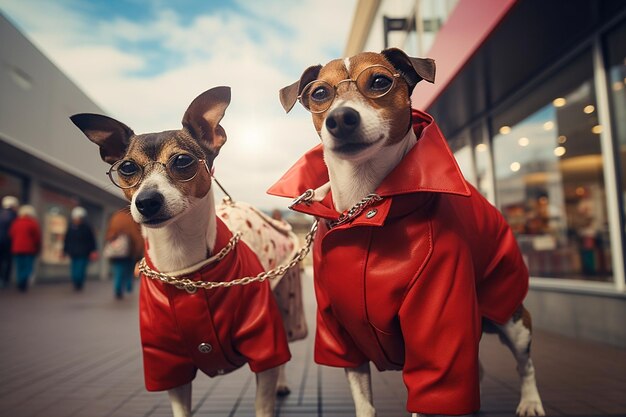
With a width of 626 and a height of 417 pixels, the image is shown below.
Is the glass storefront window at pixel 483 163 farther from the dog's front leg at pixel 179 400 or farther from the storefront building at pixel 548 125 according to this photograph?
the dog's front leg at pixel 179 400

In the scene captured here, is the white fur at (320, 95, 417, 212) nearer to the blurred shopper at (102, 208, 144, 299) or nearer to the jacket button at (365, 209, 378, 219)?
the jacket button at (365, 209, 378, 219)

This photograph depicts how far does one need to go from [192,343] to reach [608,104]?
514cm

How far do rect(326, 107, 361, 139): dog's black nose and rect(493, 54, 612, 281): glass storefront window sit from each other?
16.2 ft

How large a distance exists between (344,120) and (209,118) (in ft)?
2.35

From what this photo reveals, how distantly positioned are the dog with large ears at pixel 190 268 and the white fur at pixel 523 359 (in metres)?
1.20

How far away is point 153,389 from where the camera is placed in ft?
7.09


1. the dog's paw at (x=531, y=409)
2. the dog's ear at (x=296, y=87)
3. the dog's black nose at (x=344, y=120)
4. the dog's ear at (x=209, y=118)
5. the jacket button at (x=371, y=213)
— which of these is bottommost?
the dog's paw at (x=531, y=409)

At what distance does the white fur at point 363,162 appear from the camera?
176cm

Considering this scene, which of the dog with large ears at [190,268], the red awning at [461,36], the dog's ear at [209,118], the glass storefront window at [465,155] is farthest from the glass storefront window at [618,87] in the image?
the dog's ear at [209,118]

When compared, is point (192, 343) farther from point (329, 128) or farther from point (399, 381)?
point (399, 381)

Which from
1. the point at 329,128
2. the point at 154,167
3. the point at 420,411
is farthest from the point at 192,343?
the point at 329,128

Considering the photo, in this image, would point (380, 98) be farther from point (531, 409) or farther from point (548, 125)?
point (548, 125)

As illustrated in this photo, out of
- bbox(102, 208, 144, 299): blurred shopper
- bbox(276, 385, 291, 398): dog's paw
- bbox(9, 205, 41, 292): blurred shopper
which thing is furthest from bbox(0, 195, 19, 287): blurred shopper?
bbox(276, 385, 291, 398): dog's paw

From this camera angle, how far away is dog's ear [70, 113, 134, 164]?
2004mm
